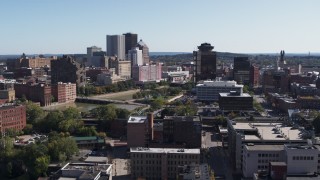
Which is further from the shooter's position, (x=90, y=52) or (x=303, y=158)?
(x=90, y=52)

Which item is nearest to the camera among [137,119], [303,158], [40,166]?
[303,158]

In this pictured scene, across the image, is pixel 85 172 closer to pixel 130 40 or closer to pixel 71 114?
pixel 71 114

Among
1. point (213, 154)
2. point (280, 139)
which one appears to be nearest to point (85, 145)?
point (213, 154)

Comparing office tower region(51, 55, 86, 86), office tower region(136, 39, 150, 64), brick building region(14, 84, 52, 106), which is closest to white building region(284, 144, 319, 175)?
brick building region(14, 84, 52, 106)

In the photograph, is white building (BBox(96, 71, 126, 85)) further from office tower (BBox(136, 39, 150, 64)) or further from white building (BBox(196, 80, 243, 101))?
office tower (BBox(136, 39, 150, 64))

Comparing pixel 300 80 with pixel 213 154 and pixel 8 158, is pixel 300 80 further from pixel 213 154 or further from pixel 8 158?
pixel 8 158

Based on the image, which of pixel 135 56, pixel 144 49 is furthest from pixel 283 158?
pixel 144 49
